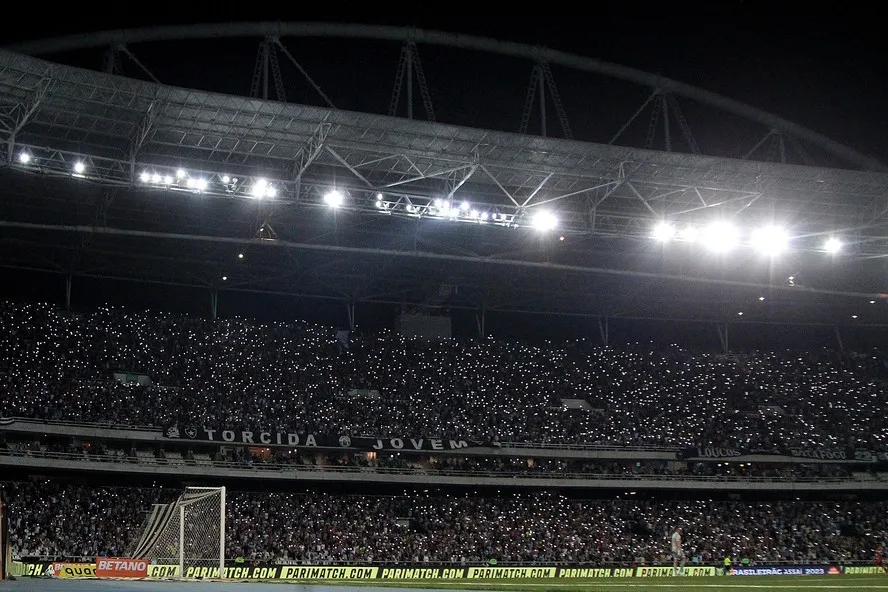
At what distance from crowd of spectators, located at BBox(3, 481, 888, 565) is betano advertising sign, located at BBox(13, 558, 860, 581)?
125cm

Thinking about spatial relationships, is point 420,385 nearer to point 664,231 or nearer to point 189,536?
point 664,231

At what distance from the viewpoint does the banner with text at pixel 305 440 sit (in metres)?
39.4

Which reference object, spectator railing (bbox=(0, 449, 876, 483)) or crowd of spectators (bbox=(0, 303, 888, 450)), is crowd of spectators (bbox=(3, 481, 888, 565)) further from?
crowd of spectators (bbox=(0, 303, 888, 450))

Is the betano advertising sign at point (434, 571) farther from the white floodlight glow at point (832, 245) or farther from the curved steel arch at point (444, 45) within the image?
the curved steel arch at point (444, 45)

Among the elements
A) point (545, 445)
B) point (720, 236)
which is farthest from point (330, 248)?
point (720, 236)

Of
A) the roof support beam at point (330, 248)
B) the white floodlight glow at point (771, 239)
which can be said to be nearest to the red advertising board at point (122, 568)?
the roof support beam at point (330, 248)

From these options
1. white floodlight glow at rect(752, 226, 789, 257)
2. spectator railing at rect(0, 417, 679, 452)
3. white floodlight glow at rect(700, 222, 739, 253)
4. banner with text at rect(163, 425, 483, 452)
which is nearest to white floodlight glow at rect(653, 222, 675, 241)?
white floodlight glow at rect(700, 222, 739, 253)

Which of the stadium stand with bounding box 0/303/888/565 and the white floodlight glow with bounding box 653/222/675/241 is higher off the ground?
the white floodlight glow with bounding box 653/222/675/241

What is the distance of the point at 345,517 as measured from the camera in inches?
1591

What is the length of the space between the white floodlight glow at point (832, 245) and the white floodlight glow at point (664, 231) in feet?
25.2

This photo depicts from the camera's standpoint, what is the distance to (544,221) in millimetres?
35719

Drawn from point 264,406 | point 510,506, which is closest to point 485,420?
point 510,506

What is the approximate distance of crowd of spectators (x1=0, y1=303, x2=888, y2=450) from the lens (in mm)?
41188

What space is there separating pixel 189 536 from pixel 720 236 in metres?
24.6
